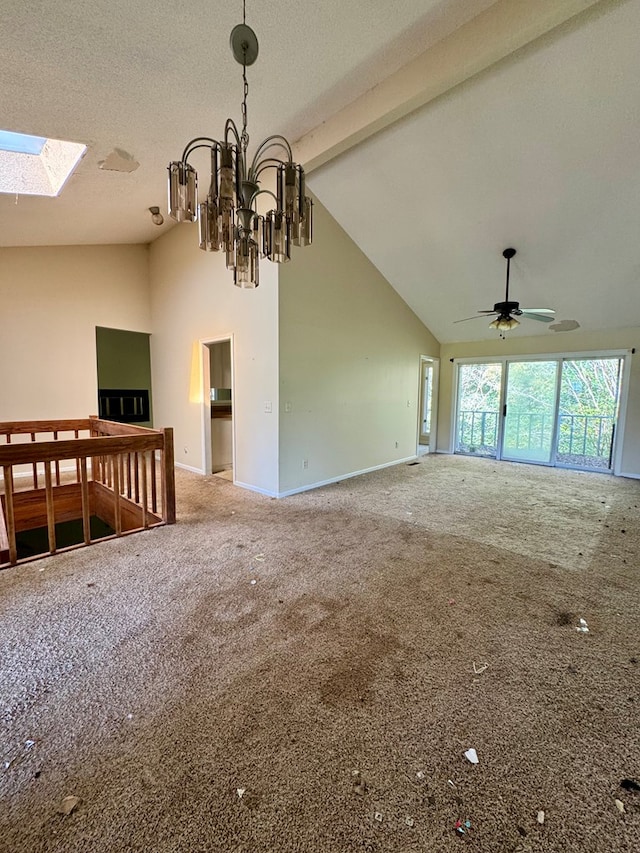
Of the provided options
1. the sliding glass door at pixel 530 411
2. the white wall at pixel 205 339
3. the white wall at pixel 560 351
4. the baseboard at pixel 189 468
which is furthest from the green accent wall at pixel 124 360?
the sliding glass door at pixel 530 411

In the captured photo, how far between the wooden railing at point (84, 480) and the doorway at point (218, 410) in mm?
1227

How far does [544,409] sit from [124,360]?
24.4 ft

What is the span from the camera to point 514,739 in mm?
1394

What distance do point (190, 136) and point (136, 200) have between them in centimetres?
147

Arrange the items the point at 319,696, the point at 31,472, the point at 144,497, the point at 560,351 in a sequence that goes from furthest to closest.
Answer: the point at 560,351
the point at 31,472
the point at 144,497
the point at 319,696

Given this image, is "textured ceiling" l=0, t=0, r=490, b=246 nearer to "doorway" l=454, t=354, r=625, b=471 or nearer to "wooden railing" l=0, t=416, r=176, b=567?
"wooden railing" l=0, t=416, r=176, b=567

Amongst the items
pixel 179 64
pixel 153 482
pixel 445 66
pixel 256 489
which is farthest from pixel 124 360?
pixel 445 66

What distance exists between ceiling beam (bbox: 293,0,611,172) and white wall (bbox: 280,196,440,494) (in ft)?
3.91

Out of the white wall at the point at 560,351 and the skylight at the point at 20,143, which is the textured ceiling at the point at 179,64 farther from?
the white wall at the point at 560,351

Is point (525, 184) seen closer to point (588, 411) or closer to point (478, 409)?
point (588, 411)

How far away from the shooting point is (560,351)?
627 centimetres

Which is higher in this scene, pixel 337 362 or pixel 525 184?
pixel 525 184

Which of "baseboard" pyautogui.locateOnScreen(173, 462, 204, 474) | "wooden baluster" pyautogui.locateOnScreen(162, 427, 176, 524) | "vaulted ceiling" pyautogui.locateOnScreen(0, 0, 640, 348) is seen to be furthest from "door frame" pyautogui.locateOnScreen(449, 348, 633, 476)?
"wooden baluster" pyautogui.locateOnScreen(162, 427, 176, 524)

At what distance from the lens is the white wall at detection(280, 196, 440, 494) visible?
14.3 feet
